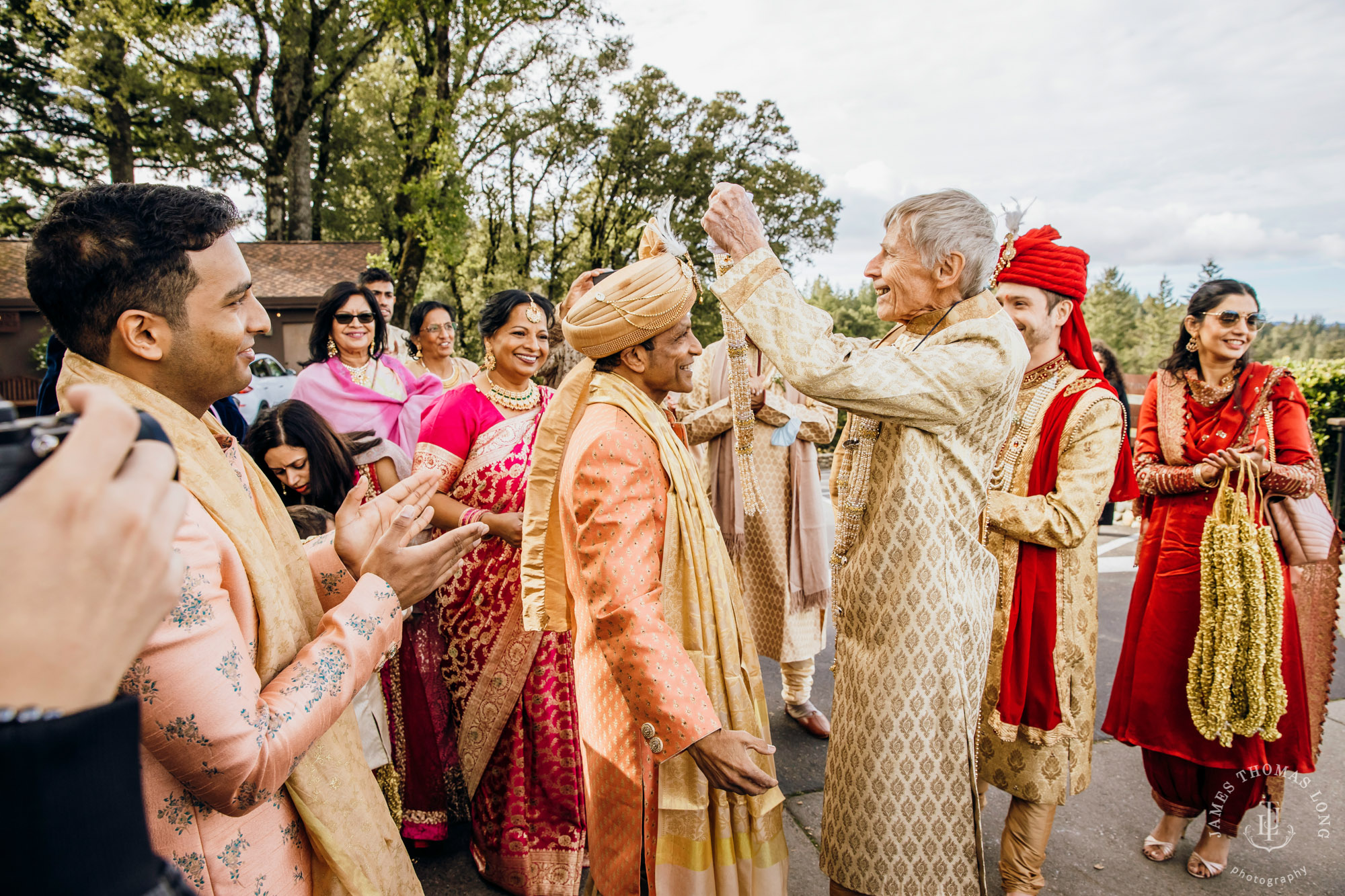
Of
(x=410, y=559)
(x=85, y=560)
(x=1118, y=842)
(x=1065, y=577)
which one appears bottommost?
(x=1118, y=842)

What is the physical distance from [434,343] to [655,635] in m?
4.14

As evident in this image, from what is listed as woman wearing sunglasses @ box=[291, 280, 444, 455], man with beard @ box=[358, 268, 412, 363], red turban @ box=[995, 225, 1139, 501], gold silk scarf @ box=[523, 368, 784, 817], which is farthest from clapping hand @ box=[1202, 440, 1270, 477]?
man with beard @ box=[358, 268, 412, 363]

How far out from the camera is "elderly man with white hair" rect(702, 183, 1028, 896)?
1.75 m

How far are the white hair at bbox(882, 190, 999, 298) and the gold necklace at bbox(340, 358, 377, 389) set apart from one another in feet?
10.6

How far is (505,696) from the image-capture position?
2738mm

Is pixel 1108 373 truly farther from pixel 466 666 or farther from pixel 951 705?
pixel 466 666

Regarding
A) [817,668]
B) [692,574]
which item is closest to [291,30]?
[817,668]

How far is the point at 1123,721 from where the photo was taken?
311cm

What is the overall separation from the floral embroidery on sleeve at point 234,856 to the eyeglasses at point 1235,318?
3.72 metres

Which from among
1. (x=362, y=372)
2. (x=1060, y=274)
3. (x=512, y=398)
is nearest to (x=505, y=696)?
(x=512, y=398)

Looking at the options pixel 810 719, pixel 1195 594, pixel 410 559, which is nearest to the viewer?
pixel 410 559

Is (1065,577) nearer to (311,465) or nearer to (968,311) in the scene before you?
(968,311)

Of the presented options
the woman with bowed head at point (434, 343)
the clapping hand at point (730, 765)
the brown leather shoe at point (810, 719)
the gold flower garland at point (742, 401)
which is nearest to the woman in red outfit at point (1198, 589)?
the brown leather shoe at point (810, 719)

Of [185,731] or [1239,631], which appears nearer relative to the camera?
[185,731]
